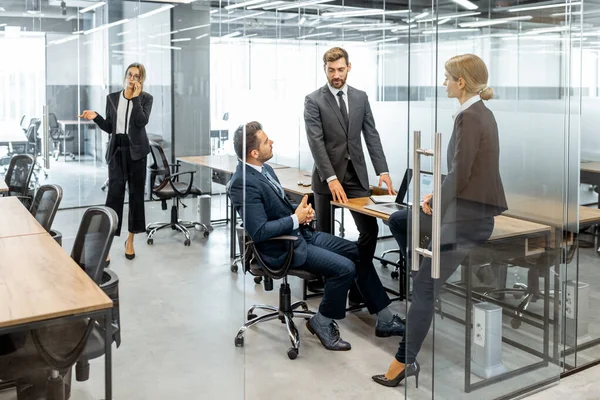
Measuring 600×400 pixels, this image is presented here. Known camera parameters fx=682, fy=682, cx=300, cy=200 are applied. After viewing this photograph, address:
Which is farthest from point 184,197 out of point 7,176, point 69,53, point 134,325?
point 7,176

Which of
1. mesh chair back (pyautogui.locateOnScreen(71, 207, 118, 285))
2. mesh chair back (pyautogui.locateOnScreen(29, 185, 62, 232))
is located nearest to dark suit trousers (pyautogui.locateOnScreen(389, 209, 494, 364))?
mesh chair back (pyautogui.locateOnScreen(71, 207, 118, 285))

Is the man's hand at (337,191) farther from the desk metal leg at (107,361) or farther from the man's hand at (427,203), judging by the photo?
the desk metal leg at (107,361)

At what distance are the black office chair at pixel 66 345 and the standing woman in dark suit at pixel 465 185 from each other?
126 cm

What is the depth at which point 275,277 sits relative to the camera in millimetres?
3789

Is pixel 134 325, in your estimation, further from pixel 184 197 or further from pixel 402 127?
pixel 402 127

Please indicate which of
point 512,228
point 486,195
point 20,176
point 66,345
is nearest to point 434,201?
point 486,195

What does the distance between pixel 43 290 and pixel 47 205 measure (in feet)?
4.72

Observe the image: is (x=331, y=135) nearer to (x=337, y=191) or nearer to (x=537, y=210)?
(x=337, y=191)

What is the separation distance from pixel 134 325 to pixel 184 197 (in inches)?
25.4

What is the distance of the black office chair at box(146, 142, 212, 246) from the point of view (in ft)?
10.9

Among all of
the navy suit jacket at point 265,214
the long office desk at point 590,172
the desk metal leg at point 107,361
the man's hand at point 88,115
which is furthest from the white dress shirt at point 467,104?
the man's hand at point 88,115

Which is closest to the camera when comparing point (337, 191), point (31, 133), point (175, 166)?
point (175, 166)

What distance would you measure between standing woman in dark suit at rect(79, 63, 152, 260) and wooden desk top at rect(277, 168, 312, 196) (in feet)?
3.76

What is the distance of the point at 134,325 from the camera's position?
3.21m
